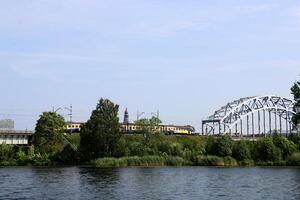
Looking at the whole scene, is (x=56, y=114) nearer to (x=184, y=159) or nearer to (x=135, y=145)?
(x=135, y=145)

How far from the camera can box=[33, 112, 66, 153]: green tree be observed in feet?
400

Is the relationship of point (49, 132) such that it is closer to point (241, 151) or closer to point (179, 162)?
point (179, 162)

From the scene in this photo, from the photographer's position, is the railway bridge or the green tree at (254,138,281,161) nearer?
the green tree at (254,138,281,161)

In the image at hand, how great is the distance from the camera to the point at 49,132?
122875 mm

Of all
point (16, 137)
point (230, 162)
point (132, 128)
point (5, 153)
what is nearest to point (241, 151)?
point (230, 162)

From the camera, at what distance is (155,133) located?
136125 millimetres

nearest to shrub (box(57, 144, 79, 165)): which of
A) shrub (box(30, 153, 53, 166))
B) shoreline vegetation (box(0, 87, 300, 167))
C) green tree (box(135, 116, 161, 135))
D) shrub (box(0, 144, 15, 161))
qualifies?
shoreline vegetation (box(0, 87, 300, 167))

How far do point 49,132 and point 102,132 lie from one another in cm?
1880

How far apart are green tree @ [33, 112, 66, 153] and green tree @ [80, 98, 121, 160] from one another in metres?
11.1

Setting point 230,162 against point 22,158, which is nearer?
point 230,162

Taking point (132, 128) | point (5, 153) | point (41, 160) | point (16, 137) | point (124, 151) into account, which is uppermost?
point (132, 128)

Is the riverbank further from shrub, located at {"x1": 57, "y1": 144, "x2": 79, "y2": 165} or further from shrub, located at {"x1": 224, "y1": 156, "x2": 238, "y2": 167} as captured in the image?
shrub, located at {"x1": 57, "y1": 144, "x2": 79, "y2": 165}

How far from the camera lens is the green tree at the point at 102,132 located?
111000mm

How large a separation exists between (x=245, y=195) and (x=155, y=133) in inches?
3431
